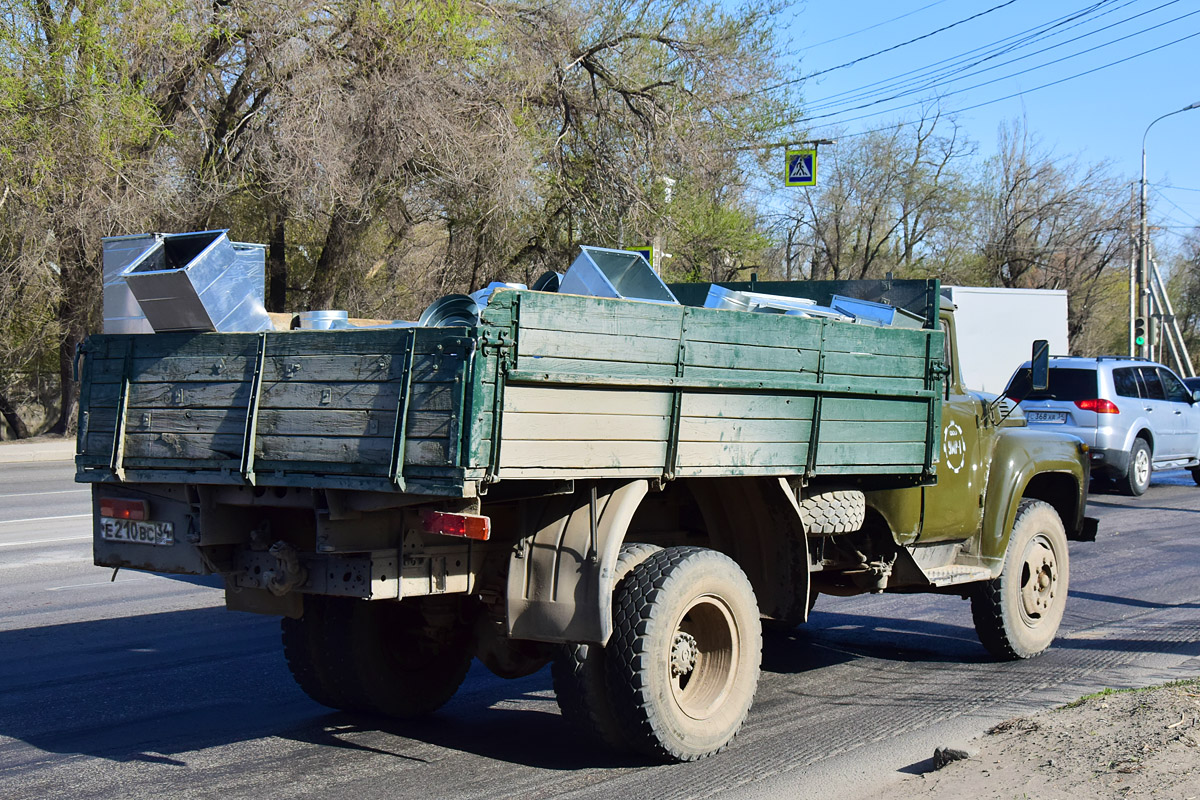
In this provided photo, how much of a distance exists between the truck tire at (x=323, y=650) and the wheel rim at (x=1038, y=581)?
4.17 meters

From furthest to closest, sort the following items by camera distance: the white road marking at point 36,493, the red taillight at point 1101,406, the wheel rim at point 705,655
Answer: the red taillight at point 1101,406
the white road marking at point 36,493
the wheel rim at point 705,655

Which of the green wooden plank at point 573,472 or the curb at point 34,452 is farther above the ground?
the green wooden plank at point 573,472

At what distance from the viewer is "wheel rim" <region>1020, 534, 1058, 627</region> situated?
23.7 feet

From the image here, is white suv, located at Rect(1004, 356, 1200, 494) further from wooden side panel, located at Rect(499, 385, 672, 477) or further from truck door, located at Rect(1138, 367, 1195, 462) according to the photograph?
wooden side panel, located at Rect(499, 385, 672, 477)

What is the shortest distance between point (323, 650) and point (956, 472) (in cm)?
376

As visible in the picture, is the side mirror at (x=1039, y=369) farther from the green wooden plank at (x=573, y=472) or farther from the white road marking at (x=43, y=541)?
the white road marking at (x=43, y=541)

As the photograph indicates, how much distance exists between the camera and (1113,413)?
53.6 feet

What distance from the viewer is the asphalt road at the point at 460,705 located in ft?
16.0

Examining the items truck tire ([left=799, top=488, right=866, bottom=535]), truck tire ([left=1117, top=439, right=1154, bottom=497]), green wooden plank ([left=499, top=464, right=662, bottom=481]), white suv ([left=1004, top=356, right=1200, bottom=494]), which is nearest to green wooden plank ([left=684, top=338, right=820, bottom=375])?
green wooden plank ([left=499, top=464, right=662, bottom=481])

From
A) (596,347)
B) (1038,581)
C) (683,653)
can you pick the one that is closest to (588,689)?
(683,653)

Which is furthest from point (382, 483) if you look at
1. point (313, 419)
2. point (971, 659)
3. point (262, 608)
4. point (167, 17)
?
point (167, 17)

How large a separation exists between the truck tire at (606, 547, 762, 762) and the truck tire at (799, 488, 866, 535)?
715 millimetres

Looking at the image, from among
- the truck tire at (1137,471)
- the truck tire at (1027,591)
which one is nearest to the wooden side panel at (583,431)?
the truck tire at (1027,591)

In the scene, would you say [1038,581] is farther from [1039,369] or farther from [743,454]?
[743,454]
